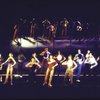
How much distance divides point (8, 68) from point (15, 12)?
2.29m

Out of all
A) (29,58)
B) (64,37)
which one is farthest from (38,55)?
(64,37)

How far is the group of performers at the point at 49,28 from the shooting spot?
63.5ft

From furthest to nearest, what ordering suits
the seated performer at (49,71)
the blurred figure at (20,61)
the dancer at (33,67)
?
the blurred figure at (20,61), the dancer at (33,67), the seated performer at (49,71)

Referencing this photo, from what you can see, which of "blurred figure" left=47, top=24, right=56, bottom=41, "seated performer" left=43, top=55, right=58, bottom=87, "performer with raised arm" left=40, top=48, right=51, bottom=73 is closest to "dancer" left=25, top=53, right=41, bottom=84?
"performer with raised arm" left=40, top=48, right=51, bottom=73

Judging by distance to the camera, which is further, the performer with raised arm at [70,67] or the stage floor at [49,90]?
the performer with raised arm at [70,67]

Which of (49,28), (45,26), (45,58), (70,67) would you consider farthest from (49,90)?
(49,28)

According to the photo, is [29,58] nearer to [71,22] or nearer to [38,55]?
[38,55]

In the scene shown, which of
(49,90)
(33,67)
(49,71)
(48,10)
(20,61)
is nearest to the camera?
(49,90)

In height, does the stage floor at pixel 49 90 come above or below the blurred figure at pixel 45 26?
below

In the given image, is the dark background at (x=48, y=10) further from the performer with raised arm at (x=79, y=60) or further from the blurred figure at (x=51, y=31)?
the performer with raised arm at (x=79, y=60)

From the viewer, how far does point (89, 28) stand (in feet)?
65.7

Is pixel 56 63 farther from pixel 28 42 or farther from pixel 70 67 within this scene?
pixel 28 42

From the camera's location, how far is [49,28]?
20.2 m

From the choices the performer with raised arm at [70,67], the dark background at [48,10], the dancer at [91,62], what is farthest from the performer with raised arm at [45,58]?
the dancer at [91,62]
